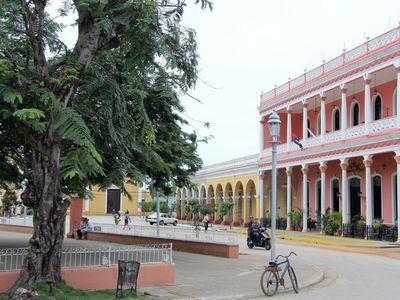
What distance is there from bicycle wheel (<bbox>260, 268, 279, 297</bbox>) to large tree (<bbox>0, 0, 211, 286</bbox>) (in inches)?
133

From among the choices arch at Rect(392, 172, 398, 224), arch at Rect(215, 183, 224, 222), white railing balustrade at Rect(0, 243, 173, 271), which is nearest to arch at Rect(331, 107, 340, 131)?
arch at Rect(392, 172, 398, 224)

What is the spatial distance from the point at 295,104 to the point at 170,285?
2952cm

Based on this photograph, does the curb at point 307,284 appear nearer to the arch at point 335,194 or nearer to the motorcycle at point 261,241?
the motorcycle at point 261,241

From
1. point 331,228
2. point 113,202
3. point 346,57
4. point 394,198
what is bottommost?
point 331,228

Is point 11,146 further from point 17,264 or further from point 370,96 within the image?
point 370,96

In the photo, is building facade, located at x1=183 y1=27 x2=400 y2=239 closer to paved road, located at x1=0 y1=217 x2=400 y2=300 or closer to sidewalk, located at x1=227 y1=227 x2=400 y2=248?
sidewalk, located at x1=227 y1=227 x2=400 y2=248

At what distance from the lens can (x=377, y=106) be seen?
33531mm

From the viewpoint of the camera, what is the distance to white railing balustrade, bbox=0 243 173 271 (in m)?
11.4

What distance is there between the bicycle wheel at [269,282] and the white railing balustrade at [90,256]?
2.61 meters

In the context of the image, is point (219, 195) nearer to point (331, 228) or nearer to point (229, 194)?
point (229, 194)

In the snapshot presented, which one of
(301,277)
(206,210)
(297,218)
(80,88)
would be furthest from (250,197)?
(80,88)

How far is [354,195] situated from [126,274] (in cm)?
2707

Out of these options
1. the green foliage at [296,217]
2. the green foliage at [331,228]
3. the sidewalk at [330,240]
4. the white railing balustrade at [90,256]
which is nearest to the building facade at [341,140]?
the green foliage at [296,217]

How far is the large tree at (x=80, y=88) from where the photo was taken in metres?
9.62
